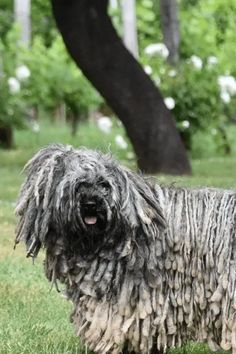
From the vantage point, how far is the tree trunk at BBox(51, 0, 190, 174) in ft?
49.8

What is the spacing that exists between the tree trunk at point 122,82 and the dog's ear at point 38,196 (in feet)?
31.8

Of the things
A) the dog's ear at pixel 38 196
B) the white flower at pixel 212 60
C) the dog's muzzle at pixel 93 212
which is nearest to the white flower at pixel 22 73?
the white flower at pixel 212 60

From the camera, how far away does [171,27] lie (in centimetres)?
2278

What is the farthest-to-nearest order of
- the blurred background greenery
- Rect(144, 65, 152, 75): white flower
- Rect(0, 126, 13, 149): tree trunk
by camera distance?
Rect(0, 126, 13, 149): tree trunk
Rect(144, 65, 152, 75): white flower
the blurred background greenery

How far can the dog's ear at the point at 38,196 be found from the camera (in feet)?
18.0

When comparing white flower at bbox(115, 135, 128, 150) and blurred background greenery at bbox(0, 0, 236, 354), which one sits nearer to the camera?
blurred background greenery at bbox(0, 0, 236, 354)

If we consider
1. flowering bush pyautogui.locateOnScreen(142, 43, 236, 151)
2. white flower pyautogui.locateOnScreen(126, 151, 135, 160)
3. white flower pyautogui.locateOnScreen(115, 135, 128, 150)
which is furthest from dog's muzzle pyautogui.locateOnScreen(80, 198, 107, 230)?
flowering bush pyautogui.locateOnScreen(142, 43, 236, 151)

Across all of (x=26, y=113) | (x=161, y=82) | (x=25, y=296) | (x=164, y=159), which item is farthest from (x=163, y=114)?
(x=25, y=296)

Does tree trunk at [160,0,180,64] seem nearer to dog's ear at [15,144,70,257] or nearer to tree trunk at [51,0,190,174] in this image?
tree trunk at [51,0,190,174]

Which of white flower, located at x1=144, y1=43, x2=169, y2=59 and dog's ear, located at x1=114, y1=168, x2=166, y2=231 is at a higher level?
white flower, located at x1=144, y1=43, x2=169, y2=59

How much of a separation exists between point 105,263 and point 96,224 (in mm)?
252

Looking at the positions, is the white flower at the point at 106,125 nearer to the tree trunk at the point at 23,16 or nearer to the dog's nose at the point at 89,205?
the tree trunk at the point at 23,16

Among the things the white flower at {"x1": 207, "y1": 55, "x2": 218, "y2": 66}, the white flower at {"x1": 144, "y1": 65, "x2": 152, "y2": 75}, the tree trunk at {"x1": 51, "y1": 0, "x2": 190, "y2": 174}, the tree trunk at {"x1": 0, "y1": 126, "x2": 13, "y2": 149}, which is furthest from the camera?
the tree trunk at {"x1": 0, "y1": 126, "x2": 13, "y2": 149}

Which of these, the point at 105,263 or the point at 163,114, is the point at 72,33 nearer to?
the point at 163,114
